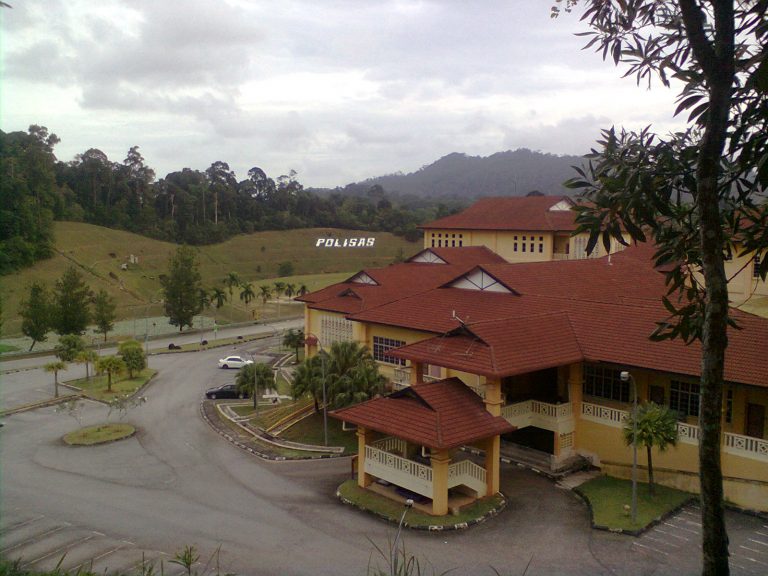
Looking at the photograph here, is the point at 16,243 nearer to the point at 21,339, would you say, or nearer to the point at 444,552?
the point at 21,339

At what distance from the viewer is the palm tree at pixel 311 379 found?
25553 millimetres

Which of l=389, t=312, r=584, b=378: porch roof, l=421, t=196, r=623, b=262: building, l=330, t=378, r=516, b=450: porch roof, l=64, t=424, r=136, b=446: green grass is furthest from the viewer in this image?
l=421, t=196, r=623, b=262: building

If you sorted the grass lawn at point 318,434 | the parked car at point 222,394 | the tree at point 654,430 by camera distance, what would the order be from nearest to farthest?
1. the tree at point 654,430
2. the grass lawn at point 318,434
3. the parked car at point 222,394

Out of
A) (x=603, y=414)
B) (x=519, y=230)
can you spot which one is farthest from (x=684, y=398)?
(x=519, y=230)

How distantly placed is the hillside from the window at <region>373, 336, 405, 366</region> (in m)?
42.5

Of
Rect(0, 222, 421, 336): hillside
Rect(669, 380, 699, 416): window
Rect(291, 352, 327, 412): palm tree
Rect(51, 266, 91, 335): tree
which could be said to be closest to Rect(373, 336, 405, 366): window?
Rect(291, 352, 327, 412): palm tree

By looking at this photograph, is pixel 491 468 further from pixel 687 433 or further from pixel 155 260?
pixel 155 260

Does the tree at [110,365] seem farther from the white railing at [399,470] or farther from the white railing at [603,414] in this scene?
the white railing at [603,414]

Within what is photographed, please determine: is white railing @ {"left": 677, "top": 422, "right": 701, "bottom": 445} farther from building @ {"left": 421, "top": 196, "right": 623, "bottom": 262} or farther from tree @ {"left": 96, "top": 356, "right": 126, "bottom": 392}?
tree @ {"left": 96, "top": 356, "right": 126, "bottom": 392}

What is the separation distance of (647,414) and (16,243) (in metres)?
55.0

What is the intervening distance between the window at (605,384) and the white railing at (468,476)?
19.9 ft

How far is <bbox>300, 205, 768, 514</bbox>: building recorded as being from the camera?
1795 cm

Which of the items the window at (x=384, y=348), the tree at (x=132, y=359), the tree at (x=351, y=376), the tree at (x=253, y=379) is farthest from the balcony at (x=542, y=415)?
the tree at (x=132, y=359)

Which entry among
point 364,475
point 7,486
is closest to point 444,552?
point 364,475
